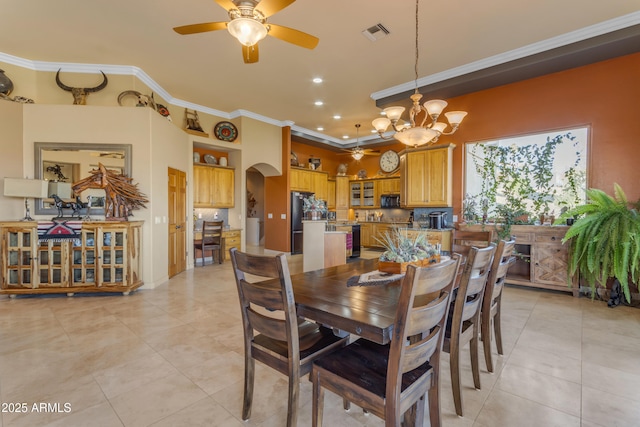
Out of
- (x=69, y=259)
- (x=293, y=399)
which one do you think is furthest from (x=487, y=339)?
(x=69, y=259)

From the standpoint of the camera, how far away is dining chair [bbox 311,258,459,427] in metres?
1.17

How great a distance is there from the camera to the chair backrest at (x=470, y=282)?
1615mm

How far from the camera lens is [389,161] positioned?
29.1ft

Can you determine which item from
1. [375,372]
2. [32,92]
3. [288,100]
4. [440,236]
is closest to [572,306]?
[440,236]

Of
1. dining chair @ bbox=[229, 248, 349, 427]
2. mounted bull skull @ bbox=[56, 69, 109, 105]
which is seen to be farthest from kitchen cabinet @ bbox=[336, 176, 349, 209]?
dining chair @ bbox=[229, 248, 349, 427]

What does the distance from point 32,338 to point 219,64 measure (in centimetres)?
413

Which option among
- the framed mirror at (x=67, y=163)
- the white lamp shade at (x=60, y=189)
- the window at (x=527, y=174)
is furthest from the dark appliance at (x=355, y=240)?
the white lamp shade at (x=60, y=189)

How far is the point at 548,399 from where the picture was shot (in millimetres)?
1879

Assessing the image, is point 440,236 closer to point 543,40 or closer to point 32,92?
point 543,40

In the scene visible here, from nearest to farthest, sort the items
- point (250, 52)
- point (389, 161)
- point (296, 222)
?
point (250, 52) < point (296, 222) < point (389, 161)

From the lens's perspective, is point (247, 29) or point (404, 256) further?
point (247, 29)

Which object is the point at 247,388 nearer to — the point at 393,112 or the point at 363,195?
the point at 393,112

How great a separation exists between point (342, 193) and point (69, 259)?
7.17m

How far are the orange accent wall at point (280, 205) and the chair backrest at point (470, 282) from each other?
602cm
